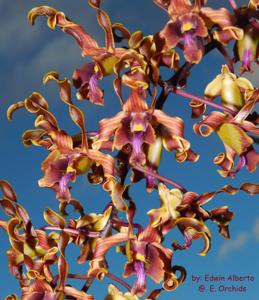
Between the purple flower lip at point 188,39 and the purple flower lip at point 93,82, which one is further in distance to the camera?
the purple flower lip at point 93,82

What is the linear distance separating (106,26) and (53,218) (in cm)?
75

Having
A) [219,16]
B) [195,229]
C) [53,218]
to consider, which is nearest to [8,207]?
[53,218]

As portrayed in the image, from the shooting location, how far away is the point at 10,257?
2.44m

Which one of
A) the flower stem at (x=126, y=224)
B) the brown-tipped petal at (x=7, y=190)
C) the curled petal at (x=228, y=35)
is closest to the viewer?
the curled petal at (x=228, y=35)

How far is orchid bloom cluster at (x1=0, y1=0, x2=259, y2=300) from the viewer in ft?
7.01

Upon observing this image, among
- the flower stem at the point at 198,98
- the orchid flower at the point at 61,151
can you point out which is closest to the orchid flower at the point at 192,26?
the flower stem at the point at 198,98

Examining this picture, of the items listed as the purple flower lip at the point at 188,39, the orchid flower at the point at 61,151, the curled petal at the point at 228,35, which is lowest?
the orchid flower at the point at 61,151

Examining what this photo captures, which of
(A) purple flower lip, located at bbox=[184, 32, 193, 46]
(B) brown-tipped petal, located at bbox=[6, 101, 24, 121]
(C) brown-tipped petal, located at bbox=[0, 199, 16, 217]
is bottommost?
(C) brown-tipped petal, located at bbox=[0, 199, 16, 217]

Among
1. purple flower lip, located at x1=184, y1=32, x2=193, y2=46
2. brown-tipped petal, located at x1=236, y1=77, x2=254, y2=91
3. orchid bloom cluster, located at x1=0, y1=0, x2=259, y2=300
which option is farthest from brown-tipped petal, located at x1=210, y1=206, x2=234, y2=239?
purple flower lip, located at x1=184, y1=32, x2=193, y2=46

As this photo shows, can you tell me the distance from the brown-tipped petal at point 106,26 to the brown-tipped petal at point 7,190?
689mm

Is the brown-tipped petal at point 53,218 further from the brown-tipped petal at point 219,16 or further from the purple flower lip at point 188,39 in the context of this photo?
the brown-tipped petal at point 219,16

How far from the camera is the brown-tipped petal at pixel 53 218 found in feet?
7.34

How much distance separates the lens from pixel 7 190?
2400mm

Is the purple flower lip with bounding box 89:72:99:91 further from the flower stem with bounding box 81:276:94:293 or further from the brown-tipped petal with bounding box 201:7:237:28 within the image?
the flower stem with bounding box 81:276:94:293
